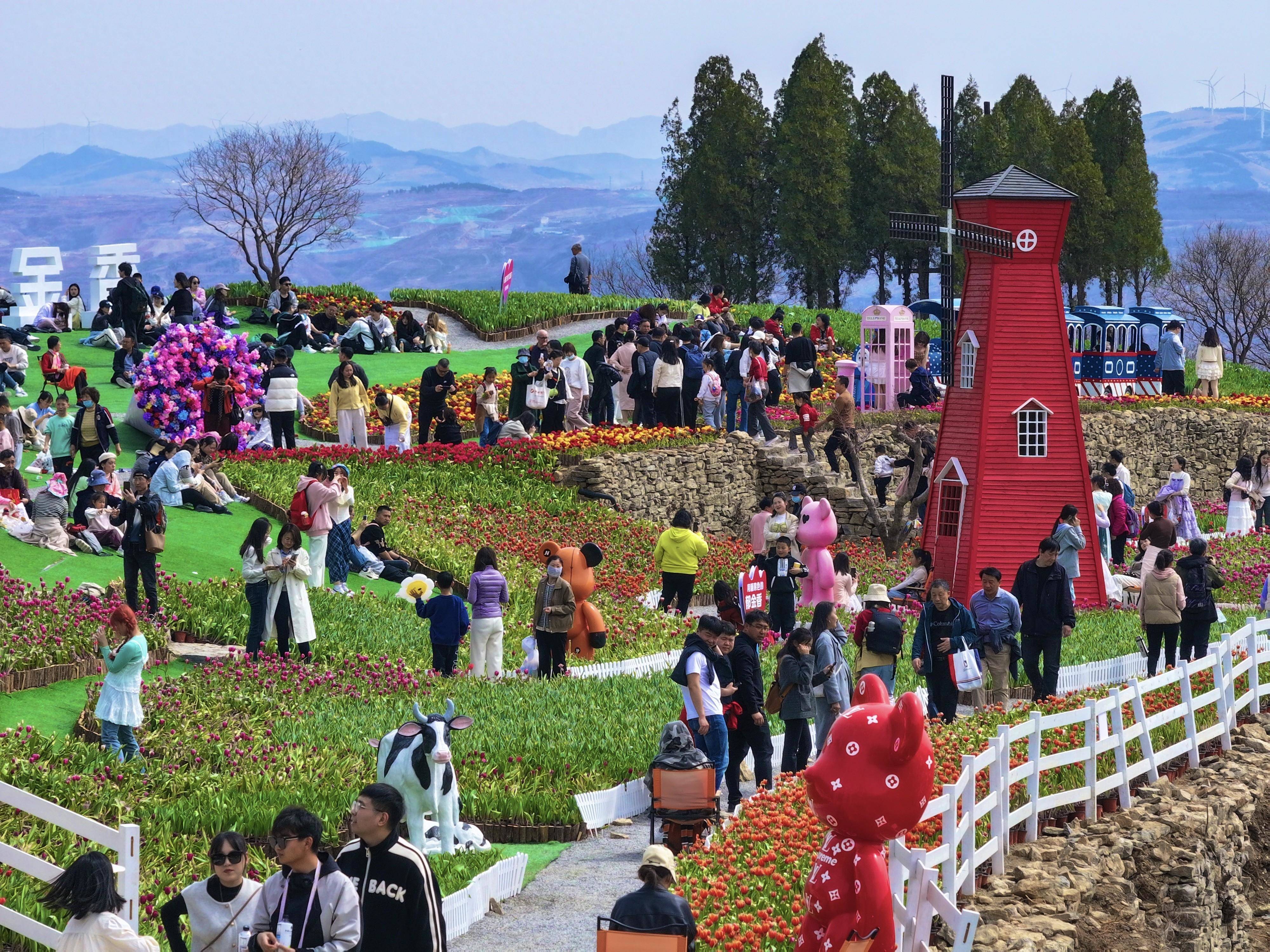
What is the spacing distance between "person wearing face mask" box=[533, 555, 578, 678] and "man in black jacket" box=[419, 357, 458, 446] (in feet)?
39.8

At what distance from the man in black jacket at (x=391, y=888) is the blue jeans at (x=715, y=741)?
18.5 feet

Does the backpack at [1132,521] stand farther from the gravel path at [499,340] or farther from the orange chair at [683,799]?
the orange chair at [683,799]

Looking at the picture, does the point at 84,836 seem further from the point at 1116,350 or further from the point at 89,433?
the point at 1116,350

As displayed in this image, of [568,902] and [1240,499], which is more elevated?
[1240,499]

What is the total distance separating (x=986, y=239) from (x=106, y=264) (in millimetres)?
27225

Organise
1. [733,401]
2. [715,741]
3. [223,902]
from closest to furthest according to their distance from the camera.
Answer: [223,902]
[715,741]
[733,401]

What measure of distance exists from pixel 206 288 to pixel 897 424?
1971 centimetres

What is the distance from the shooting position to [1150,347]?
48562mm

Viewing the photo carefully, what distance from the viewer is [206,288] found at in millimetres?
46750

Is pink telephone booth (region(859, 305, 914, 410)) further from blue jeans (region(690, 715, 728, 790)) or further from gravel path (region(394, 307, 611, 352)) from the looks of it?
blue jeans (region(690, 715, 728, 790))

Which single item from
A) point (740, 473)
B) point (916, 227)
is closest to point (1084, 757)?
point (916, 227)

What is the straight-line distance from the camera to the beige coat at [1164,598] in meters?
19.5

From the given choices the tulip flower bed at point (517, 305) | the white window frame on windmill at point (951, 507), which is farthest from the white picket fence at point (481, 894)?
the tulip flower bed at point (517, 305)

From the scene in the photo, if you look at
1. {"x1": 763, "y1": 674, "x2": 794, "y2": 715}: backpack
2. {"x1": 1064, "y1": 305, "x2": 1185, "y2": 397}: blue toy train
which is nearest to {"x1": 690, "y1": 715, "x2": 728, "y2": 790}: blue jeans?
{"x1": 763, "y1": 674, "x2": 794, "y2": 715}: backpack
